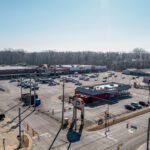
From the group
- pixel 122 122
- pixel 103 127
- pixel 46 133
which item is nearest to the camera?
pixel 46 133

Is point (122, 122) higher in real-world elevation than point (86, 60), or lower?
lower

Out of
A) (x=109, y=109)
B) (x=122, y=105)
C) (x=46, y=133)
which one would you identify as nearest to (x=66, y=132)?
(x=46, y=133)

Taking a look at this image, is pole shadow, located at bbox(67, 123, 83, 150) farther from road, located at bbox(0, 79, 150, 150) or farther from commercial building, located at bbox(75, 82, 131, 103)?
commercial building, located at bbox(75, 82, 131, 103)

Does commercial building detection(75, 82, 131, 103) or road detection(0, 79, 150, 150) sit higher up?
commercial building detection(75, 82, 131, 103)

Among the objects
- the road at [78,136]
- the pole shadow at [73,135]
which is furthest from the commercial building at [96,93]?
the pole shadow at [73,135]

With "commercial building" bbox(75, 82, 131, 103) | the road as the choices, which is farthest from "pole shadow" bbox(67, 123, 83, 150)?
"commercial building" bbox(75, 82, 131, 103)

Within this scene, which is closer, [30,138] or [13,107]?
[30,138]

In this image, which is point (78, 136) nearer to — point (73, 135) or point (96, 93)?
point (73, 135)

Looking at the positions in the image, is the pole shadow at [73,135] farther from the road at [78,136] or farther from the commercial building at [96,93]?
the commercial building at [96,93]

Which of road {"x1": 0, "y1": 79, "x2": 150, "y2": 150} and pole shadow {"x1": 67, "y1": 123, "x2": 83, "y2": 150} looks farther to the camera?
pole shadow {"x1": 67, "y1": 123, "x2": 83, "y2": 150}

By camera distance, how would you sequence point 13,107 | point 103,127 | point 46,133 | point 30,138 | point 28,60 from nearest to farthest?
point 30,138, point 46,133, point 103,127, point 13,107, point 28,60

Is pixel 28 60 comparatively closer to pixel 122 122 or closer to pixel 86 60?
pixel 86 60
